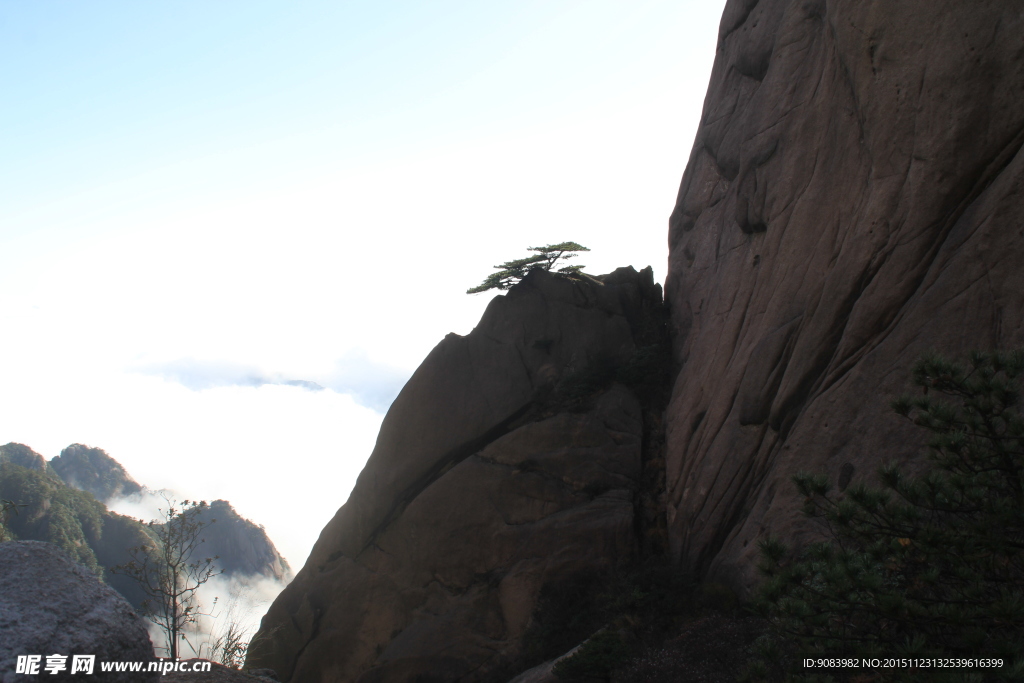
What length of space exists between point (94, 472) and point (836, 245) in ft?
475

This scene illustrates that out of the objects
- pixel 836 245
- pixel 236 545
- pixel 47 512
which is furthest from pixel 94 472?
pixel 836 245

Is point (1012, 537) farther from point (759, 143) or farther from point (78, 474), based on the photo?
point (78, 474)

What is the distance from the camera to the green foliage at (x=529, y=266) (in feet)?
74.3

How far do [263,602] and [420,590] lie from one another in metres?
109

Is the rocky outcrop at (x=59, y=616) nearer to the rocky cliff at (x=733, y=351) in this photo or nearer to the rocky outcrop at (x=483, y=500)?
the rocky cliff at (x=733, y=351)

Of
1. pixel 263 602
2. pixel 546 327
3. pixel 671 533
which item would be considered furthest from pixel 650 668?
pixel 263 602

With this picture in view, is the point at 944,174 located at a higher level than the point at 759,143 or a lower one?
A: lower

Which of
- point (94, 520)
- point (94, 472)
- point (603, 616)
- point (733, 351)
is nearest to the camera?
point (603, 616)

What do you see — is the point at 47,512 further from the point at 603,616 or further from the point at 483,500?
the point at 603,616

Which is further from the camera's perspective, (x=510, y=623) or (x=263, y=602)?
(x=263, y=602)

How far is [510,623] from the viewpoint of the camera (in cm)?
1680

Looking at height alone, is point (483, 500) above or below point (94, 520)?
below

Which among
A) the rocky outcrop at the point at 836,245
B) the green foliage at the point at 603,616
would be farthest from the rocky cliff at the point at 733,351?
the green foliage at the point at 603,616

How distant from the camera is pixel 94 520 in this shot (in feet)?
264
